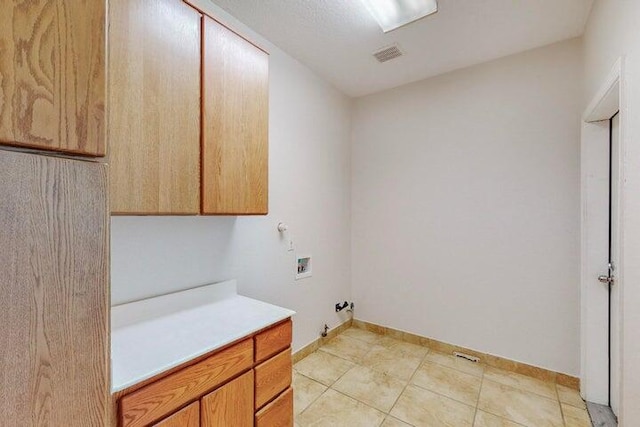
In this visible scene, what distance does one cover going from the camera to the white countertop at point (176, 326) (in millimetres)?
1038

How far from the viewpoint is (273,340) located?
1461mm

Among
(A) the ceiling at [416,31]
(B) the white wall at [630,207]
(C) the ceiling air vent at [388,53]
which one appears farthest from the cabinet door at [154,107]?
(B) the white wall at [630,207]

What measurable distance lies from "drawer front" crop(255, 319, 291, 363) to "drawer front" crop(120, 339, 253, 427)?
0.20ft

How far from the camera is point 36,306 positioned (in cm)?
57

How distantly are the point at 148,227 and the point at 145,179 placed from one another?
0.45 metres

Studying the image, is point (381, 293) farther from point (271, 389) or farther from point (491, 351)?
point (271, 389)

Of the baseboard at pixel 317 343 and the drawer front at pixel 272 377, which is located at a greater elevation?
the drawer front at pixel 272 377

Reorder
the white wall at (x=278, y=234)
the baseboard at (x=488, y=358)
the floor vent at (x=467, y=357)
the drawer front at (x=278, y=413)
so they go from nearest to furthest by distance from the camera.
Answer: the drawer front at (x=278, y=413)
the white wall at (x=278, y=234)
the baseboard at (x=488, y=358)
the floor vent at (x=467, y=357)

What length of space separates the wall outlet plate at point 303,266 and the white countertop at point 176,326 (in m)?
0.72

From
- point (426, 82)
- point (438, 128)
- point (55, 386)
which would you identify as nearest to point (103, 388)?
Result: point (55, 386)

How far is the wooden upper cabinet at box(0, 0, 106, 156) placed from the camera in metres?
0.55

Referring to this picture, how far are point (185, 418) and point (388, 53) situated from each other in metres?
2.66

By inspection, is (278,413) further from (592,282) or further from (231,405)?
(592,282)

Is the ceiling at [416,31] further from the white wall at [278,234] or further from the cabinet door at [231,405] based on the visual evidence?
the cabinet door at [231,405]
